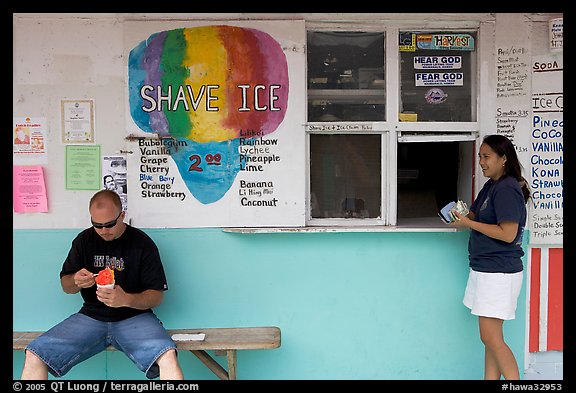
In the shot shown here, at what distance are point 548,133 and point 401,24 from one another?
1294 mm

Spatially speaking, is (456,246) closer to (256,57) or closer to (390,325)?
(390,325)

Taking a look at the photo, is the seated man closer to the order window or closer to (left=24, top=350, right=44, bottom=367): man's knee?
(left=24, top=350, right=44, bottom=367): man's knee

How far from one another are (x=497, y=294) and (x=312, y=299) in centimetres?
124

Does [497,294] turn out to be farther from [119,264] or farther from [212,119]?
[119,264]

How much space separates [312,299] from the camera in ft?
14.1

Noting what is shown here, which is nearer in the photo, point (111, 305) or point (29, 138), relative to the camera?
point (111, 305)

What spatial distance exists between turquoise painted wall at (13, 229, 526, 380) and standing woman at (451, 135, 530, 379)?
0.38 metres

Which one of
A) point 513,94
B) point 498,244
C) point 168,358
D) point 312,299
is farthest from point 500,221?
point 168,358

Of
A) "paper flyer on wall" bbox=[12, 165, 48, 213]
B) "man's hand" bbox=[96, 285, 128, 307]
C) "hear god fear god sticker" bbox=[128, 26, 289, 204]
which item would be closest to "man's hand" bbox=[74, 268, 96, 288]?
"man's hand" bbox=[96, 285, 128, 307]

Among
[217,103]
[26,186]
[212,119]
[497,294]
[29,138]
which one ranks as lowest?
[497,294]

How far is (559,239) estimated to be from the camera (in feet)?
14.1

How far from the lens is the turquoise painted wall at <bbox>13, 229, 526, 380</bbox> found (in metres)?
4.26

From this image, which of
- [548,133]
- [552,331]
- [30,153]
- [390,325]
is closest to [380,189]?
[390,325]

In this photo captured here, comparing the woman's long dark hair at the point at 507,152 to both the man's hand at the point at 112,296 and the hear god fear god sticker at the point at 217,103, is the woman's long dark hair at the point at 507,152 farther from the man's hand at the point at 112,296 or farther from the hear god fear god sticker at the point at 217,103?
the man's hand at the point at 112,296
